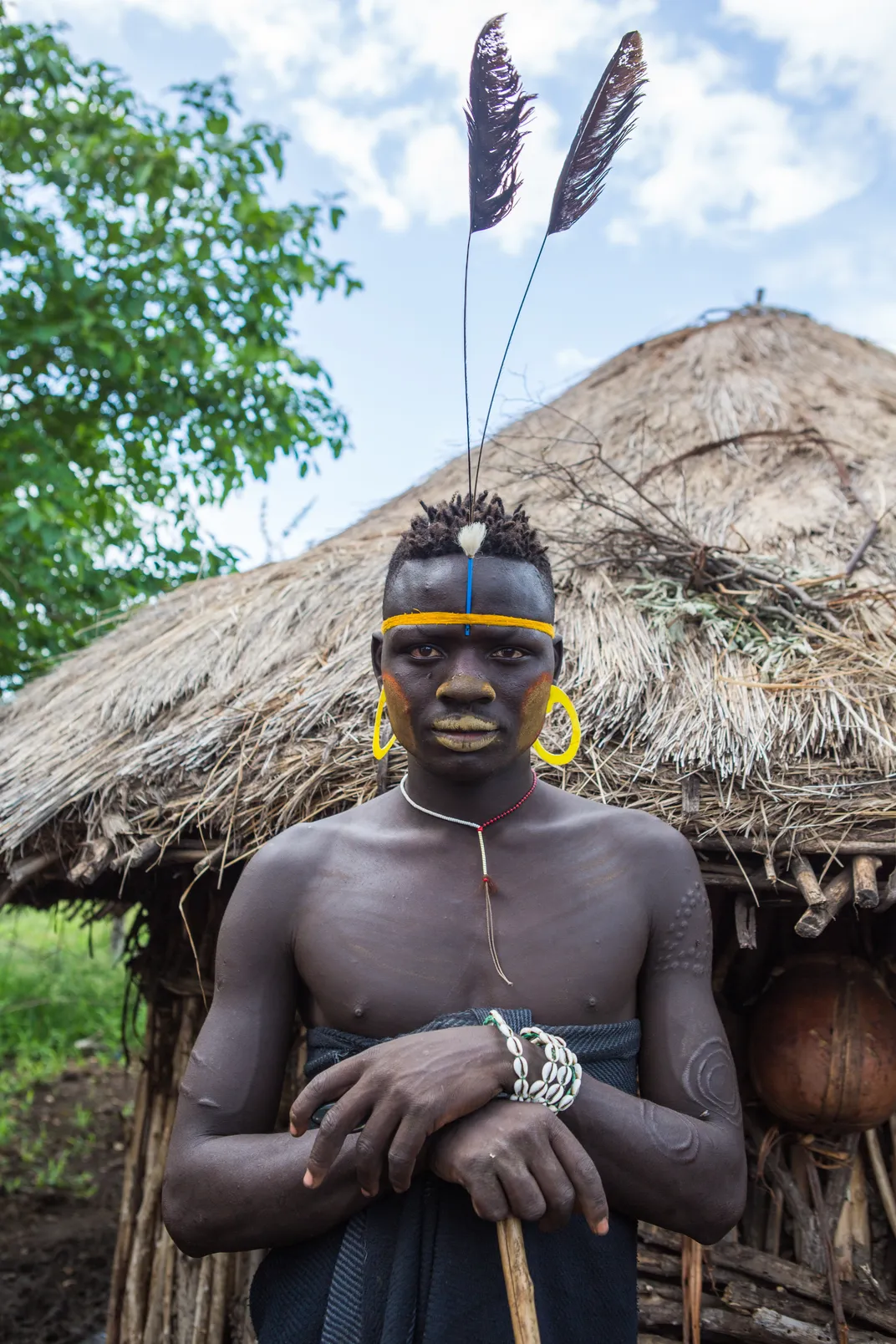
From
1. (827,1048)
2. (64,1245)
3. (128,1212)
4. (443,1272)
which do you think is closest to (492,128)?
(443,1272)

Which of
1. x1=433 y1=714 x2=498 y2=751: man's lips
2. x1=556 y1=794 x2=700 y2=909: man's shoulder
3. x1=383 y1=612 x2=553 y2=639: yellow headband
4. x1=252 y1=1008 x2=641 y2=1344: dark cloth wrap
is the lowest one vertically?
x1=252 y1=1008 x2=641 y2=1344: dark cloth wrap

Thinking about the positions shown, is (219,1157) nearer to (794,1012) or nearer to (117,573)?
(794,1012)

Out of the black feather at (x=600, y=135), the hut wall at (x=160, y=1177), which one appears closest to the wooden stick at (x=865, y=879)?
the black feather at (x=600, y=135)

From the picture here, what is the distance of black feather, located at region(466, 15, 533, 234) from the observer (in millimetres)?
1546

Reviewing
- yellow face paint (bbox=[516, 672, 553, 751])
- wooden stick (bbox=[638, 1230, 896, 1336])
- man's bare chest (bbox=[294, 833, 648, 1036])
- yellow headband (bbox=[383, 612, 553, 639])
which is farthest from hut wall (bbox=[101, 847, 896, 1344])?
yellow headband (bbox=[383, 612, 553, 639])

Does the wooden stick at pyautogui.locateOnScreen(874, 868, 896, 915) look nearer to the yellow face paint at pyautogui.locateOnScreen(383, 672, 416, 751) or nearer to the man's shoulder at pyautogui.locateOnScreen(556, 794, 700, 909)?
the man's shoulder at pyautogui.locateOnScreen(556, 794, 700, 909)

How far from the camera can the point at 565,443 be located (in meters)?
4.44

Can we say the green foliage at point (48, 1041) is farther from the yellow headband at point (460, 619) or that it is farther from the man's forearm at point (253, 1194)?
the yellow headband at point (460, 619)

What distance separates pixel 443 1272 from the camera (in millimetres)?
1428

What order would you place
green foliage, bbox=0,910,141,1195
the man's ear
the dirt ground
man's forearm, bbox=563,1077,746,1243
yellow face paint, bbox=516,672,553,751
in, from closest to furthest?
man's forearm, bbox=563,1077,746,1243
yellow face paint, bbox=516,672,553,751
the man's ear
the dirt ground
green foliage, bbox=0,910,141,1195

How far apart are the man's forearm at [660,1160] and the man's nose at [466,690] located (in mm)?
568

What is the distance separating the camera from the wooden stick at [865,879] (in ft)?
6.57

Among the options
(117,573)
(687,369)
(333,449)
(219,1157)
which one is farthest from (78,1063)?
(219,1157)

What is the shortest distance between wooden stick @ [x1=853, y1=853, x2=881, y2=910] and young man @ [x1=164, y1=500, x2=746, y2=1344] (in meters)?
0.56
